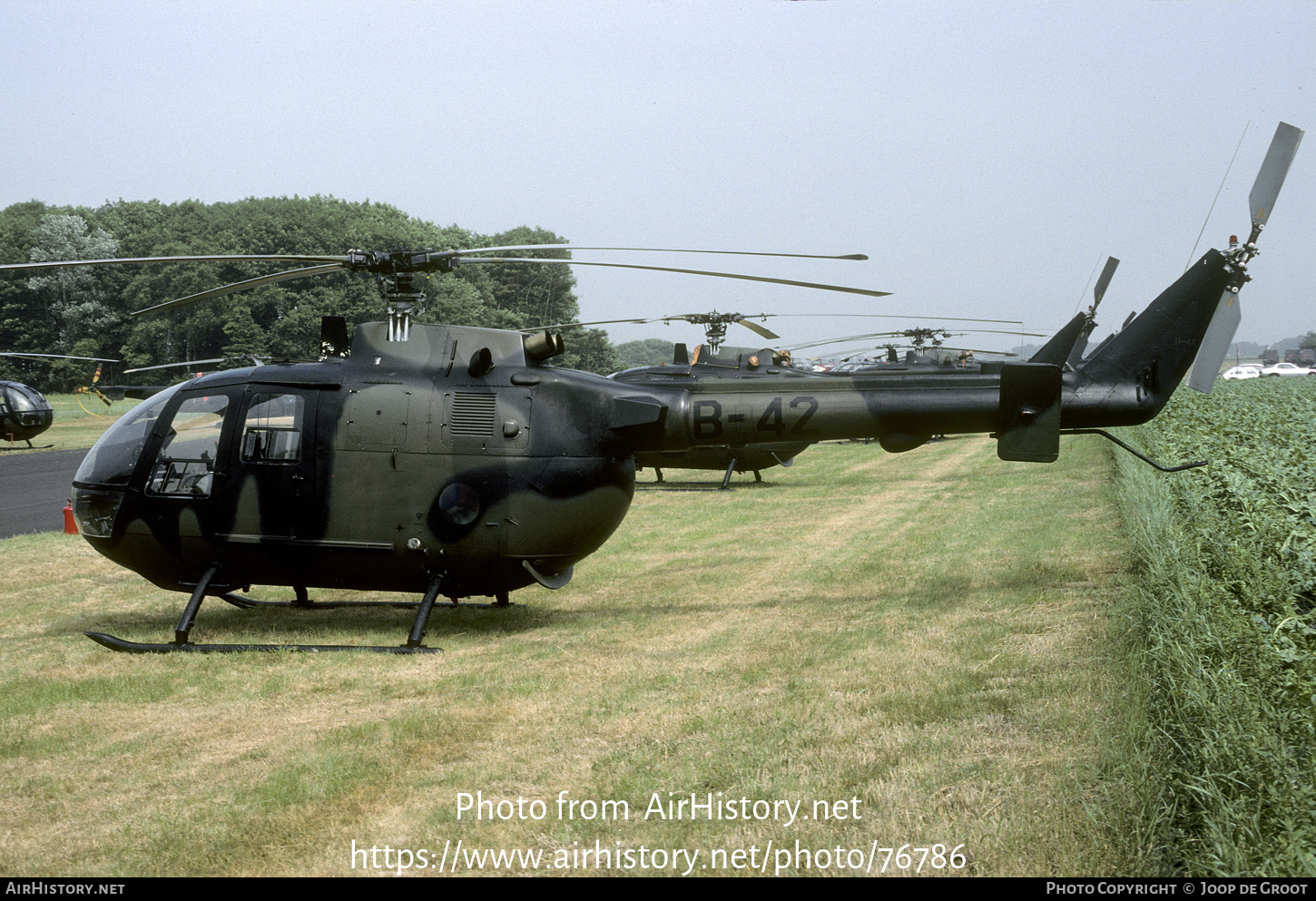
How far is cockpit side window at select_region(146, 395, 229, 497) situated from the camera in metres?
8.28

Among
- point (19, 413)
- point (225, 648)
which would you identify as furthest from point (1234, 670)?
point (19, 413)

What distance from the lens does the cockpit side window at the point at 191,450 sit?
8.28m

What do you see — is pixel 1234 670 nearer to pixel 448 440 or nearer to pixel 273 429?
pixel 448 440

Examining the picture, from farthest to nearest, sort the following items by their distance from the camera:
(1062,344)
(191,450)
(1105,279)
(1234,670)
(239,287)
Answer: (1105,279) < (1062,344) < (191,450) < (239,287) < (1234,670)

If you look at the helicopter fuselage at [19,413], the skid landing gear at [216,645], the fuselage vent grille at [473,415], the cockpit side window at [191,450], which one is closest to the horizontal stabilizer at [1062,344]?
the fuselage vent grille at [473,415]

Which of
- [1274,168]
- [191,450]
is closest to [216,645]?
[191,450]

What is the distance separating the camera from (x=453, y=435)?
8211 millimetres

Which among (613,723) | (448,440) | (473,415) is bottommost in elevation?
(613,723)

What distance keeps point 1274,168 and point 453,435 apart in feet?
23.7

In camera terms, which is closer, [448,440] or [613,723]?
[613,723]

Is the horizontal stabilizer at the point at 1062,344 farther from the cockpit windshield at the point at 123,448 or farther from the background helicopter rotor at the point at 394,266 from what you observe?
the cockpit windshield at the point at 123,448

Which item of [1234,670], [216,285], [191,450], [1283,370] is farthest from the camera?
[1283,370]

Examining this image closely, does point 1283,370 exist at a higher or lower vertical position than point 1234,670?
lower
